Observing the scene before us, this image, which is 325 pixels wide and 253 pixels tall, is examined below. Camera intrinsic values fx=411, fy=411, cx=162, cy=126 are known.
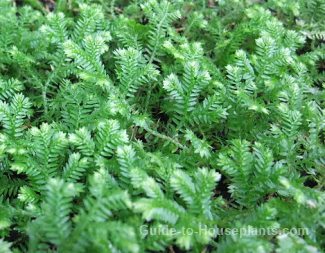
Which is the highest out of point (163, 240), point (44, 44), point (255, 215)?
point (44, 44)

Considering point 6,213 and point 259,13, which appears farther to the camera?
point 259,13

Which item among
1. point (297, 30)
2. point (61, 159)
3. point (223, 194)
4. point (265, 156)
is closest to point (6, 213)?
point (61, 159)

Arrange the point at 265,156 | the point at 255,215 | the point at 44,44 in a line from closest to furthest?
1. the point at 255,215
2. the point at 265,156
3. the point at 44,44

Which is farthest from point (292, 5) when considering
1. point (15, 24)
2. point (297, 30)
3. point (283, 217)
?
point (15, 24)

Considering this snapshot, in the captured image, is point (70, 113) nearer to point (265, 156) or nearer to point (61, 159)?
point (61, 159)

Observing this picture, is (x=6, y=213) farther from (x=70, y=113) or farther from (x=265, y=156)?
(x=265, y=156)

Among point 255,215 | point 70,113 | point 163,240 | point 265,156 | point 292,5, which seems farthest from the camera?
point 292,5

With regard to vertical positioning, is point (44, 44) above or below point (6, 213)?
above
